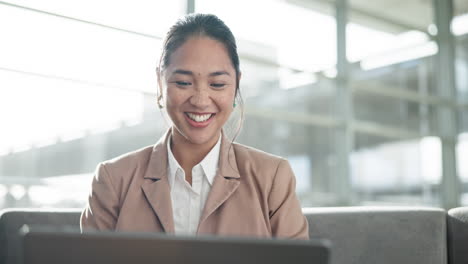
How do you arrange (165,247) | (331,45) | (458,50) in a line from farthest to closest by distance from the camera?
1. (458,50)
2. (331,45)
3. (165,247)

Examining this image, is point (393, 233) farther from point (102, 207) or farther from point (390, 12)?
point (390, 12)

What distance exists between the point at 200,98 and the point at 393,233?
2.25 feet

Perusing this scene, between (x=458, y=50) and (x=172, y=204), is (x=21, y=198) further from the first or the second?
(x=458, y=50)

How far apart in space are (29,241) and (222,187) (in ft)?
2.97

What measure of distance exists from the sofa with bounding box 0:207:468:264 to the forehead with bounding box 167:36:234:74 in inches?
22.0

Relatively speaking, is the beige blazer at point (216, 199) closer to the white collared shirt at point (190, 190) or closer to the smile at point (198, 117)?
the white collared shirt at point (190, 190)

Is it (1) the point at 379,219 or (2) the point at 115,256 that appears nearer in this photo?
(2) the point at 115,256

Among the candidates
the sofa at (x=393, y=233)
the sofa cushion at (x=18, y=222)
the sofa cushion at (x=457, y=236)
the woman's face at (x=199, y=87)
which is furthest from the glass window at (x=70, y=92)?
the sofa cushion at (x=457, y=236)

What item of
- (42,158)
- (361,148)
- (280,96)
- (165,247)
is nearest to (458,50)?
(361,148)

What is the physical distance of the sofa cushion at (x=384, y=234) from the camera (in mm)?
1603

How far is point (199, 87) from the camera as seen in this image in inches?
61.0

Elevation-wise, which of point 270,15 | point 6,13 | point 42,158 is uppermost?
point 270,15

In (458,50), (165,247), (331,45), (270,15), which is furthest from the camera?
(458,50)

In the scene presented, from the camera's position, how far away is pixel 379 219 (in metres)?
1.67
